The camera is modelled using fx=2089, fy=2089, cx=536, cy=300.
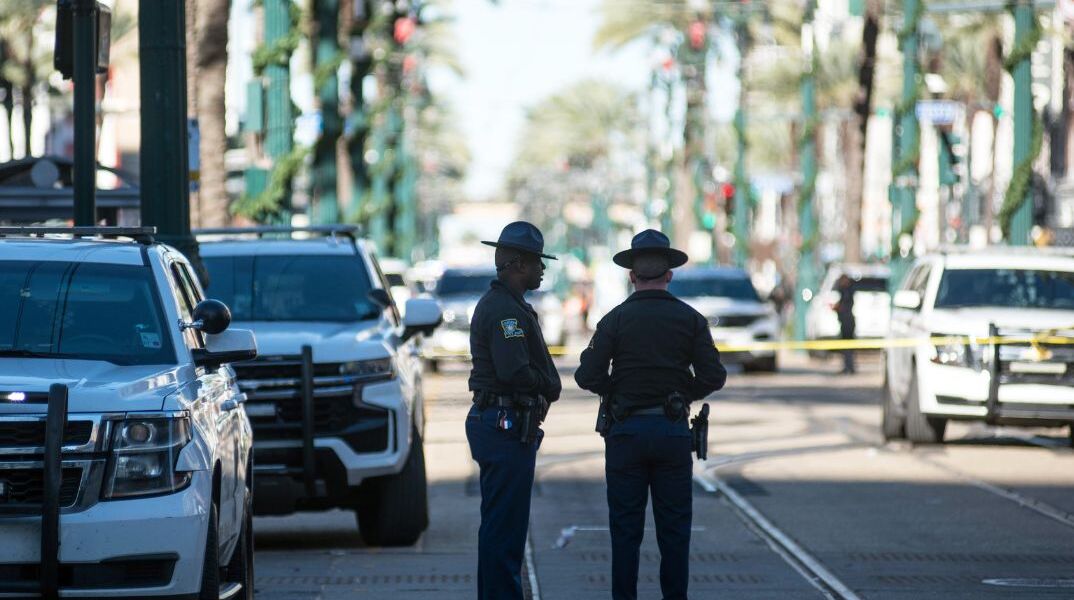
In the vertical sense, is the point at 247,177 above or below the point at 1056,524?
above

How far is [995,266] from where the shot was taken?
20.8m

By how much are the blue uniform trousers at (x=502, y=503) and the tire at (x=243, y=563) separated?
119cm

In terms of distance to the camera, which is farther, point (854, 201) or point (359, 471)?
point (854, 201)

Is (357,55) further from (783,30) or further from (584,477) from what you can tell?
(584,477)

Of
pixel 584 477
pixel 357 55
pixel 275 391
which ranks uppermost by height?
pixel 357 55

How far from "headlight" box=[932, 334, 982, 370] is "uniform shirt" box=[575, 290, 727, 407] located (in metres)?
11.0

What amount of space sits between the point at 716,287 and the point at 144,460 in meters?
29.6

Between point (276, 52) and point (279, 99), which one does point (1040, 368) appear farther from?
point (279, 99)

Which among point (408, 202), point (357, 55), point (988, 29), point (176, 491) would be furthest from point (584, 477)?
point (408, 202)

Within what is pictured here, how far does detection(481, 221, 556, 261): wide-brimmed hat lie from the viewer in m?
8.91

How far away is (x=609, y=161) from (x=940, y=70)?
171ft

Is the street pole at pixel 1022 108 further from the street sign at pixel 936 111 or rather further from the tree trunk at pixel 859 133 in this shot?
the tree trunk at pixel 859 133

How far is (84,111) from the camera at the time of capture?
47.2ft

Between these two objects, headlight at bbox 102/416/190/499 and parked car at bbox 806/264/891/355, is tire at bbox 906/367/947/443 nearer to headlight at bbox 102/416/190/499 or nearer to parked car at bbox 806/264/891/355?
headlight at bbox 102/416/190/499
